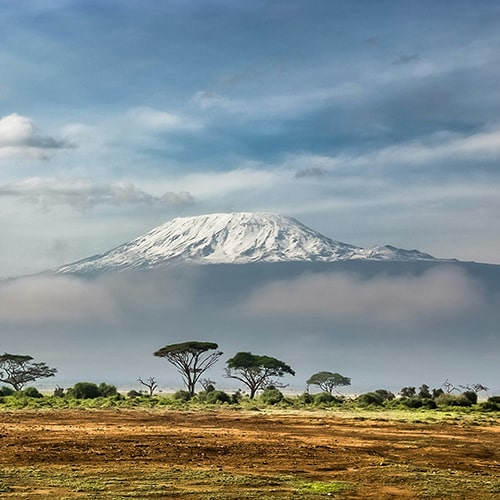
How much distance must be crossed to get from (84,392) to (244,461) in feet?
183

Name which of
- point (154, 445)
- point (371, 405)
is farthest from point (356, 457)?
point (371, 405)

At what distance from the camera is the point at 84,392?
7638 cm

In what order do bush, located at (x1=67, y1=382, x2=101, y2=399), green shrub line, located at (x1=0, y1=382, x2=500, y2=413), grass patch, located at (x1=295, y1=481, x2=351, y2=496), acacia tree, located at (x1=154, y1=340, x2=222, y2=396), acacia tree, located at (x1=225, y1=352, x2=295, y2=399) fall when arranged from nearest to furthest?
1. grass patch, located at (x1=295, y1=481, x2=351, y2=496)
2. green shrub line, located at (x1=0, y1=382, x2=500, y2=413)
3. bush, located at (x1=67, y1=382, x2=101, y2=399)
4. acacia tree, located at (x1=154, y1=340, x2=222, y2=396)
5. acacia tree, located at (x1=225, y1=352, x2=295, y2=399)

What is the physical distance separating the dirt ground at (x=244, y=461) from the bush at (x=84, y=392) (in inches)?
1503

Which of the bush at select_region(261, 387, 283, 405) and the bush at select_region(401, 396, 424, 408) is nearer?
the bush at select_region(401, 396, 424, 408)

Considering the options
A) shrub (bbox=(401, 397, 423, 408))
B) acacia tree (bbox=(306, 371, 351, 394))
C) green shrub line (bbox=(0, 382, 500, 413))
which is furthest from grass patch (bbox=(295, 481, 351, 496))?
acacia tree (bbox=(306, 371, 351, 394))

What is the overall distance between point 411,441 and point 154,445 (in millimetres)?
9926

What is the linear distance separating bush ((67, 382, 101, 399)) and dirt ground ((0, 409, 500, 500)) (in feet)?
125

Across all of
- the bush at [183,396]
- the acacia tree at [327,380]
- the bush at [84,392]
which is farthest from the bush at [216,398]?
the acacia tree at [327,380]

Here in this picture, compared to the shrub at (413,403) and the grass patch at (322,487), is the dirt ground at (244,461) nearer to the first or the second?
the grass patch at (322,487)

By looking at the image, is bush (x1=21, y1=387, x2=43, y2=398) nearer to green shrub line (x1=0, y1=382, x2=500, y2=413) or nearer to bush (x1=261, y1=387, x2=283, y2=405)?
green shrub line (x1=0, y1=382, x2=500, y2=413)

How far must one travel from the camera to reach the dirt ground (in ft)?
60.2

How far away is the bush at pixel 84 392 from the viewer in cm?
7569

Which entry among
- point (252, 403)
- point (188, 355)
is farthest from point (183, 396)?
point (188, 355)
